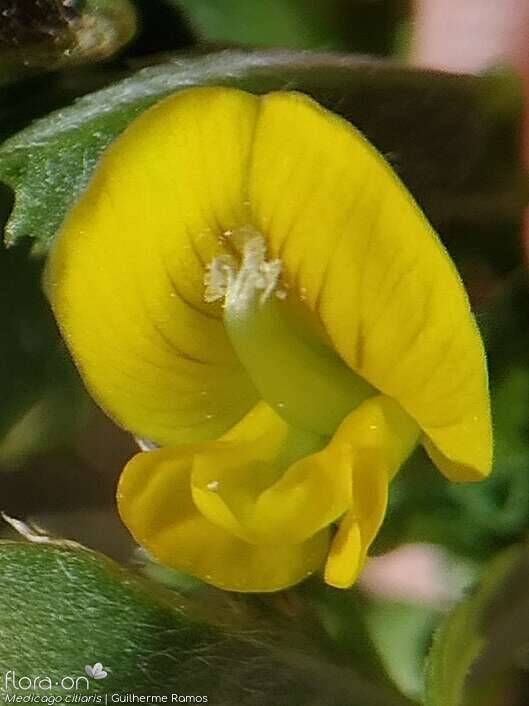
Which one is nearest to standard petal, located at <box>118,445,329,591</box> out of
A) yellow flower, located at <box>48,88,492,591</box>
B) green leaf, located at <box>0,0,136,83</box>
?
yellow flower, located at <box>48,88,492,591</box>

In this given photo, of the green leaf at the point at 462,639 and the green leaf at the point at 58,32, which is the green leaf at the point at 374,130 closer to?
the green leaf at the point at 58,32

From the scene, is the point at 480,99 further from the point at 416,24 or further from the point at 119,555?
the point at 119,555

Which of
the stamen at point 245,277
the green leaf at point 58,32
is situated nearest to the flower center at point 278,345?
the stamen at point 245,277

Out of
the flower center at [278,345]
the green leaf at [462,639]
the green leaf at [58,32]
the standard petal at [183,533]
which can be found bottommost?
the green leaf at [462,639]

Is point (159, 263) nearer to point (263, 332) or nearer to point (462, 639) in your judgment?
point (263, 332)

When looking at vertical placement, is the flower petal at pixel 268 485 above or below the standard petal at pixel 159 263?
below

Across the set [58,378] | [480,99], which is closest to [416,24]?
[480,99]
